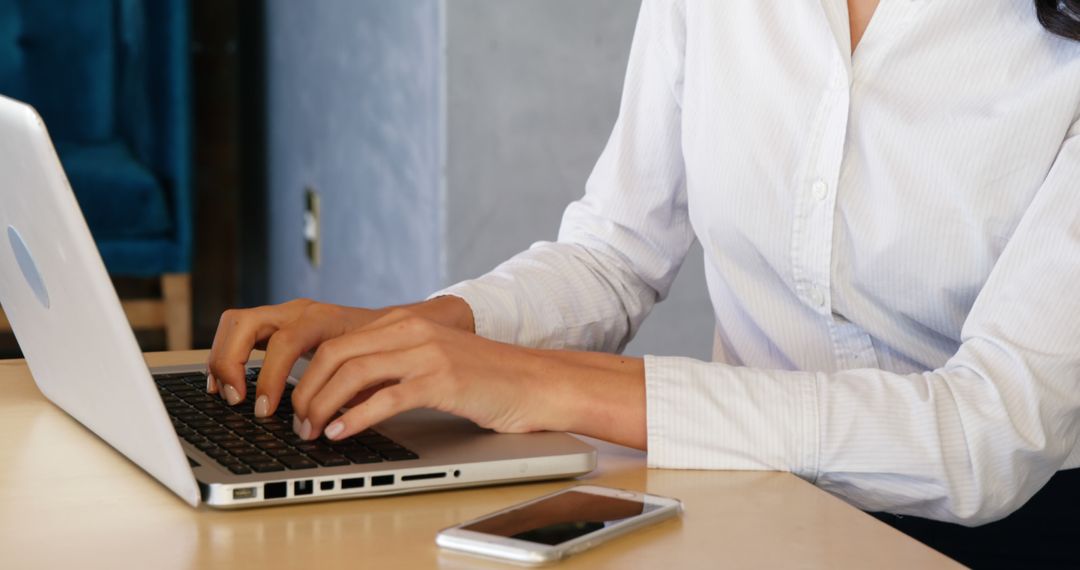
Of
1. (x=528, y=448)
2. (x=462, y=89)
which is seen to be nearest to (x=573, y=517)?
(x=528, y=448)

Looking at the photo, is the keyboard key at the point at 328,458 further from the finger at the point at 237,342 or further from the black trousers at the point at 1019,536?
the black trousers at the point at 1019,536

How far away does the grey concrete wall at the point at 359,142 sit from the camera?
2227 mm

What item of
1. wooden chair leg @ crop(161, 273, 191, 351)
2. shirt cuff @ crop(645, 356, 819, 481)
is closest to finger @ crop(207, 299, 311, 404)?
shirt cuff @ crop(645, 356, 819, 481)

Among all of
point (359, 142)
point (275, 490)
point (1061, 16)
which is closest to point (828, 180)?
point (1061, 16)

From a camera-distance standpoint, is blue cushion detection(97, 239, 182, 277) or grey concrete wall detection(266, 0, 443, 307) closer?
grey concrete wall detection(266, 0, 443, 307)

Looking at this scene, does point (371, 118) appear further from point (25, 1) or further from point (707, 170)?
point (707, 170)

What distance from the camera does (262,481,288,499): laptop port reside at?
0.69 metres

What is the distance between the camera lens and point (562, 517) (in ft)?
2.19

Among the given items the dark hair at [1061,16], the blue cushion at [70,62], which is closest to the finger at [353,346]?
the dark hair at [1061,16]

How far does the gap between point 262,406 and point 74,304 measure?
0.15 m

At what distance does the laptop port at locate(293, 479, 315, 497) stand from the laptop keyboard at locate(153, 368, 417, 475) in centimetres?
2

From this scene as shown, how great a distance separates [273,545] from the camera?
2.10 ft

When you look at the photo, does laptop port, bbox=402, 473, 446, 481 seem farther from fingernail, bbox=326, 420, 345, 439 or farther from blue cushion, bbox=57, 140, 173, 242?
blue cushion, bbox=57, 140, 173, 242

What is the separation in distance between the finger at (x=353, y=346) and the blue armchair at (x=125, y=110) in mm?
2387
